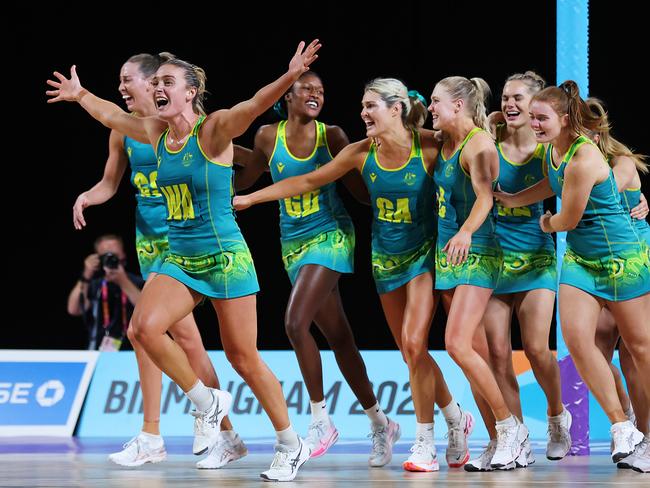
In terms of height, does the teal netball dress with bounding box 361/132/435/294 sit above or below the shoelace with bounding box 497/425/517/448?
above

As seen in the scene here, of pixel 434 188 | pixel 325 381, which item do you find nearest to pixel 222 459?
pixel 434 188

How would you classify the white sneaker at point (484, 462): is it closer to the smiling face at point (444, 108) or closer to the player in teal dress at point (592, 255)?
the player in teal dress at point (592, 255)

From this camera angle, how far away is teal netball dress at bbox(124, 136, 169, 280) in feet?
19.0

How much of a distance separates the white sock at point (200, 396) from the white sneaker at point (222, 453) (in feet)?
1.52

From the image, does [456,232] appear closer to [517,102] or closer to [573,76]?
[517,102]

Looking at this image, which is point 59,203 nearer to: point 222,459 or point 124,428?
point 124,428

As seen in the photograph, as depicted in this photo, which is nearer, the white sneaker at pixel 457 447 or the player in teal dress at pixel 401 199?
the player in teal dress at pixel 401 199

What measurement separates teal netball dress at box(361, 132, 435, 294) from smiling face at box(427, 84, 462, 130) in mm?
201

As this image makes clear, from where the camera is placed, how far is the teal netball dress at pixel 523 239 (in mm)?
5629

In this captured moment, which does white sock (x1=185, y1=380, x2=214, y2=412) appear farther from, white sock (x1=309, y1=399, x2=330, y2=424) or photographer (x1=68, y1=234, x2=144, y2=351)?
photographer (x1=68, y1=234, x2=144, y2=351)

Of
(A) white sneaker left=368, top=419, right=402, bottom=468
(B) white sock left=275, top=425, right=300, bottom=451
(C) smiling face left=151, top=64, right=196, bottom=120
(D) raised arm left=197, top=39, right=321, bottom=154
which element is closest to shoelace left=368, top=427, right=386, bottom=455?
(A) white sneaker left=368, top=419, right=402, bottom=468

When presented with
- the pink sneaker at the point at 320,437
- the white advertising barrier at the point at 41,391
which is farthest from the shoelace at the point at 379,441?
the white advertising barrier at the point at 41,391

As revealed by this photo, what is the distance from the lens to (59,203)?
988 centimetres

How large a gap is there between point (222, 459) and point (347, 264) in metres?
1.15
